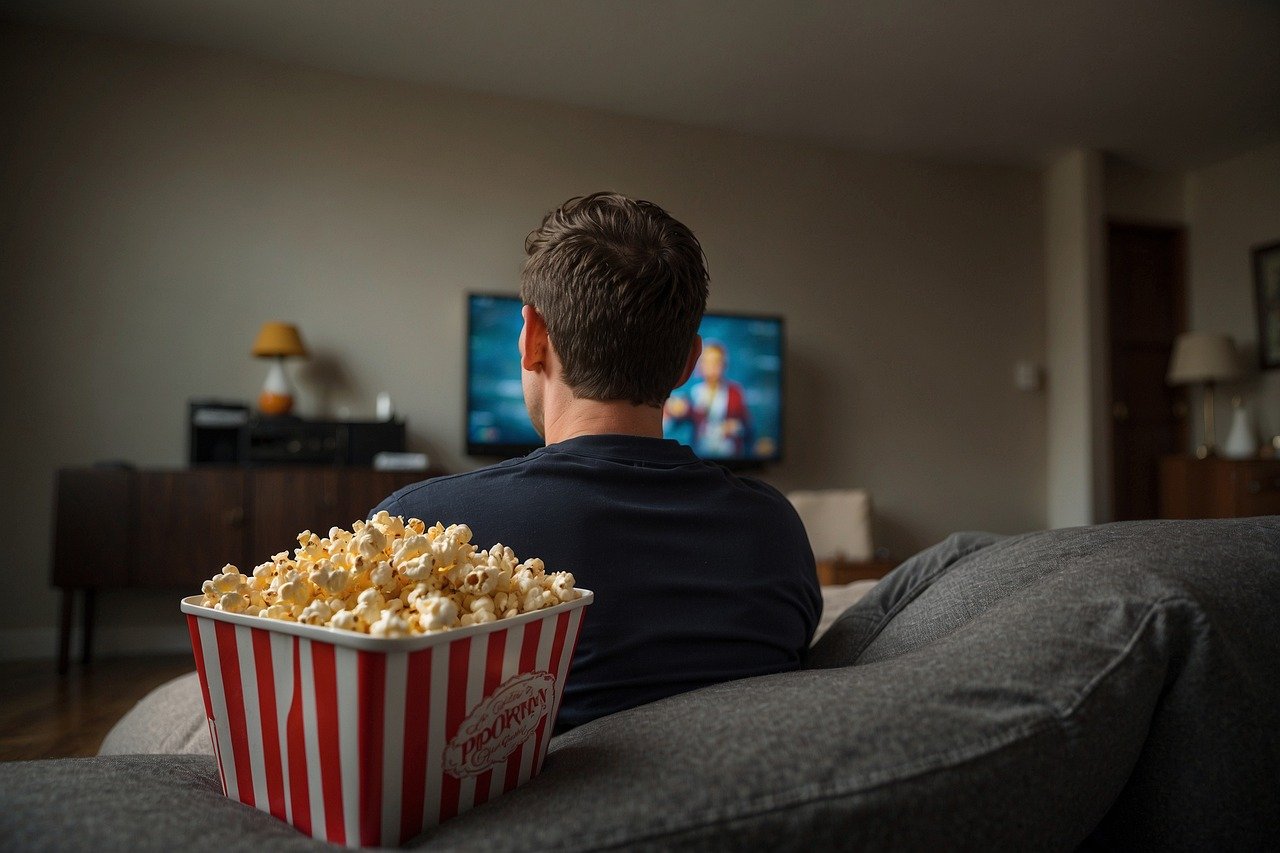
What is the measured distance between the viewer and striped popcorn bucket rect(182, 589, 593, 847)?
44 centimetres

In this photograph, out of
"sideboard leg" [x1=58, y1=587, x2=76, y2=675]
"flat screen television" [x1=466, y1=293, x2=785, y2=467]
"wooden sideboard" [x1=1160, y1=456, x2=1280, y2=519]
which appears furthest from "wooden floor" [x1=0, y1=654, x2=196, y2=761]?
"wooden sideboard" [x1=1160, y1=456, x2=1280, y2=519]

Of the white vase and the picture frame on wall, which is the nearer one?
the white vase

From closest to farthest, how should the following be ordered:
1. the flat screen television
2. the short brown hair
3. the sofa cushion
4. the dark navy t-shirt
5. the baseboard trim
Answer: the dark navy t-shirt → the short brown hair → the sofa cushion → the baseboard trim → the flat screen television

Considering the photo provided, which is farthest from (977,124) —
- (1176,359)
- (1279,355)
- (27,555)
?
(27,555)

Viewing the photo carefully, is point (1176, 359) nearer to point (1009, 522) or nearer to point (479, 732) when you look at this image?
point (1009, 522)

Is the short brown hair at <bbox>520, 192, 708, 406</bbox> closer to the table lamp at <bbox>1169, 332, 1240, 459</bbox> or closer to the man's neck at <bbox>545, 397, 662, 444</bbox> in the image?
the man's neck at <bbox>545, 397, 662, 444</bbox>

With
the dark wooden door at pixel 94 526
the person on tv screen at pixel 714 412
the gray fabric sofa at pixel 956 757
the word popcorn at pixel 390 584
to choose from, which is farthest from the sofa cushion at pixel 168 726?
the person on tv screen at pixel 714 412

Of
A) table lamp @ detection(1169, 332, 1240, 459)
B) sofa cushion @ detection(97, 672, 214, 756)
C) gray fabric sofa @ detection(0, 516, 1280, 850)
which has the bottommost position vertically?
sofa cushion @ detection(97, 672, 214, 756)

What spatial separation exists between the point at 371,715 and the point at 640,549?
353 millimetres

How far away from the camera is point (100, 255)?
3594 mm

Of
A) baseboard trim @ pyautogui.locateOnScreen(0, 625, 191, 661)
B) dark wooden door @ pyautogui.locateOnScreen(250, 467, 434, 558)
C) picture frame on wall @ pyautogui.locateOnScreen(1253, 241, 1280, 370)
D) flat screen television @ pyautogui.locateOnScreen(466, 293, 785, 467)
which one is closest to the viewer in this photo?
dark wooden door @ pyautogui.locateOnScreen(250, 467, 434, 558)

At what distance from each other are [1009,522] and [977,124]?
2239 millimetres

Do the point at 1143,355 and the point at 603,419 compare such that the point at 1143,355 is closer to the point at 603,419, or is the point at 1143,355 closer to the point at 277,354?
the point at 277,354

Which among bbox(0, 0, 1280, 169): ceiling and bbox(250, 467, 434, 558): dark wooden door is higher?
bbox(0, 0, 1280, 169): ceiling
